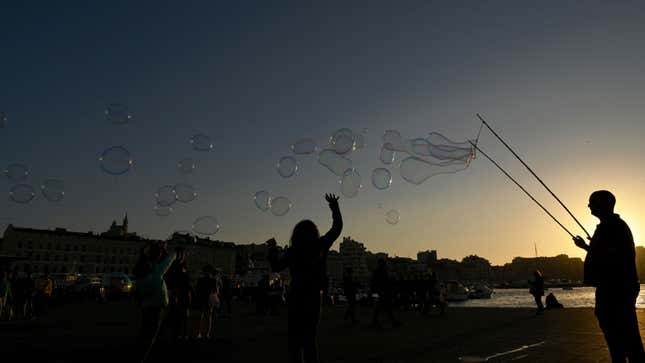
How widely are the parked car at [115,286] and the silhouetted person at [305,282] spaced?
38182 millimetres

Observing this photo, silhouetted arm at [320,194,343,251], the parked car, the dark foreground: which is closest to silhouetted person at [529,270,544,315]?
the dark foreground

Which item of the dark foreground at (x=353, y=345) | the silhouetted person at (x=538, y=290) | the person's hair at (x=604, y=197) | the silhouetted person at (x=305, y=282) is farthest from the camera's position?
the silhouetted person at (x=538, y=290)

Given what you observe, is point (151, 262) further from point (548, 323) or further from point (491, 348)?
point (548, 323)

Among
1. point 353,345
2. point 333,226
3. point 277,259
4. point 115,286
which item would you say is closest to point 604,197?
point 333,226

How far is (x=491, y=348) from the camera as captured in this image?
8.17 meters

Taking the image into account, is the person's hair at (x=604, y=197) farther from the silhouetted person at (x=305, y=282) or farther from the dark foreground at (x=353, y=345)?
the dark foreground at (x=353, y=345)

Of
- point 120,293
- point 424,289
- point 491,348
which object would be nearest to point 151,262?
point 491,348

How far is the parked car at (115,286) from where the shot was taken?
3750 cm

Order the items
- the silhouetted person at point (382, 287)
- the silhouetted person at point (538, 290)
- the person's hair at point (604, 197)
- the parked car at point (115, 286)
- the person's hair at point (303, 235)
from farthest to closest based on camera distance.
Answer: the parked car at point (115, 286) < the silhouetted person at point (538, 290) < the silhouetted person at point (382, 287) < the person's hair at point (604, 197) < the person's hair at point (303, 235)

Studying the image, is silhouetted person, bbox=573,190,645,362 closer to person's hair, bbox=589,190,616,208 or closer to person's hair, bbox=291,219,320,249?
person's hair, bbox=589,190,616,208

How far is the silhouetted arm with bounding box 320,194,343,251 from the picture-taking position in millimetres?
4496

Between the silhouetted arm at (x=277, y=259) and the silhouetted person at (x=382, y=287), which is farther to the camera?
the silhouetted person at (x=382, y=287)

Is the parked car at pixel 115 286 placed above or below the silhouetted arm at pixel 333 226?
below

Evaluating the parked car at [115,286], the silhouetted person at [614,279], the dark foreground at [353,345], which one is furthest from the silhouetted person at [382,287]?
the parked car at [115,286]
